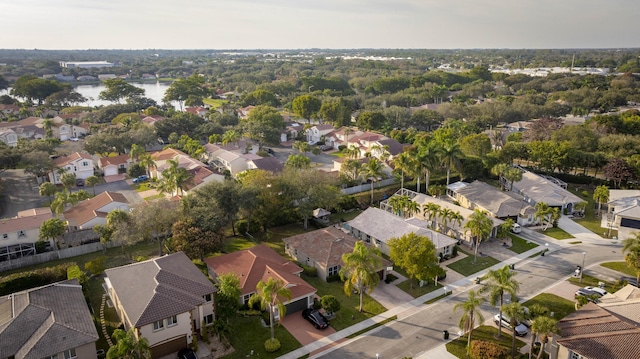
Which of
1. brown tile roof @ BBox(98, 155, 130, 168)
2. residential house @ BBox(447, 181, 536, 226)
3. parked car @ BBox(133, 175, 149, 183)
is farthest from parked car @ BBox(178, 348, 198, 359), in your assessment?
brown tile roof @ BBox(98, 155, 130, 168)

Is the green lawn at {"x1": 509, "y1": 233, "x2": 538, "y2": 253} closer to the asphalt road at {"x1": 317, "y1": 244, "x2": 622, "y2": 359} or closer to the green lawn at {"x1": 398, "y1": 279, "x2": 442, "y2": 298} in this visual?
the asphalt road at {"x1": 317, "y1": 244, "x2": 622, "y2": 359}

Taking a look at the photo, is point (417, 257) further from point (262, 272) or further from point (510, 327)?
point (262, 272)

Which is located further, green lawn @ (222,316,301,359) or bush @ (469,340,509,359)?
green lawn @ (222,316,301,359)

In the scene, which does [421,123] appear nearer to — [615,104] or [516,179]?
[516,179]

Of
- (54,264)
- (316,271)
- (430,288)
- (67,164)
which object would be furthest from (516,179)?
(67,164)

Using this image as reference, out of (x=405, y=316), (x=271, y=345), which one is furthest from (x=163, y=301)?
(x=405, y=316)

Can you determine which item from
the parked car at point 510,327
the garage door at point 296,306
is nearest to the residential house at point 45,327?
the garage door at point 296,306

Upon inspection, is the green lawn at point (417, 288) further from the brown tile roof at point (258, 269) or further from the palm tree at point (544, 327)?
the palm tree at point (544, 327)
